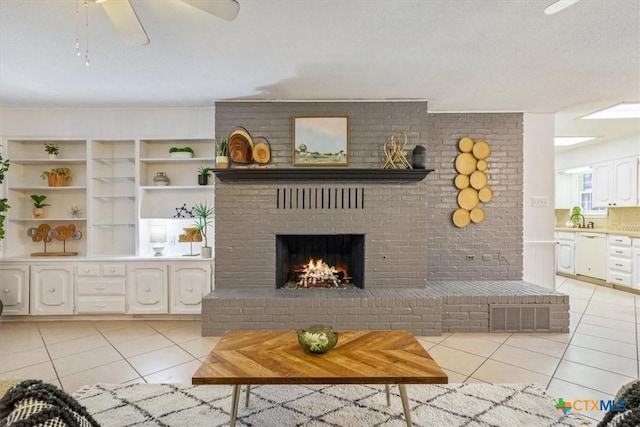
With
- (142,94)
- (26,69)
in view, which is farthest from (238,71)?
(26,69)

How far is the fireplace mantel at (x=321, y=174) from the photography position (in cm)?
364

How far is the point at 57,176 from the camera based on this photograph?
4.21 m

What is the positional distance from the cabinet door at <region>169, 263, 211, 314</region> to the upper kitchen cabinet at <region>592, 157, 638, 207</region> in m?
6.73

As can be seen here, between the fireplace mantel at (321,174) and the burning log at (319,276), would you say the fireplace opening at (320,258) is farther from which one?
the fireplace mantel at (321,174)

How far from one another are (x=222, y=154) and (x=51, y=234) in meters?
2.57

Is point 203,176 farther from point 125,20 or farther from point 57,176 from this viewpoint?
point 125,20

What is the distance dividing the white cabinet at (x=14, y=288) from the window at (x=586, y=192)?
9199mm

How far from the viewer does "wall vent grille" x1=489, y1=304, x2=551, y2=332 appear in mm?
3527

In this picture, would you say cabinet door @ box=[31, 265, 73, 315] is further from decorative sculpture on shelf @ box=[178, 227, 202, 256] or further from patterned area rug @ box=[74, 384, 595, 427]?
patterned area rug @ box=[74, 384, 595, 427]

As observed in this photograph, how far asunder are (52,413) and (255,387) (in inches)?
70.4

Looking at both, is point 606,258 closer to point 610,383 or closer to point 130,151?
point 610,383

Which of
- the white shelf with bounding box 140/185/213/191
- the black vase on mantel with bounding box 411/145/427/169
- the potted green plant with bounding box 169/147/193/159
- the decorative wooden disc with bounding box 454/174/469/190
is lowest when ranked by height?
the white shelf with bounding box 140/185/213/191

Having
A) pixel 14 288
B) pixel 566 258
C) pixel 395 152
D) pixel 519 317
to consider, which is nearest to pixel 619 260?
pixel 566 258

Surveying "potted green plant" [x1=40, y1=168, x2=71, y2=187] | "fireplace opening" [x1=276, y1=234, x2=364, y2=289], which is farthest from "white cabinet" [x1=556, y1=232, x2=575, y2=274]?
"potted green plant" [x1=40, y1=168, x2=71, y2=187]
